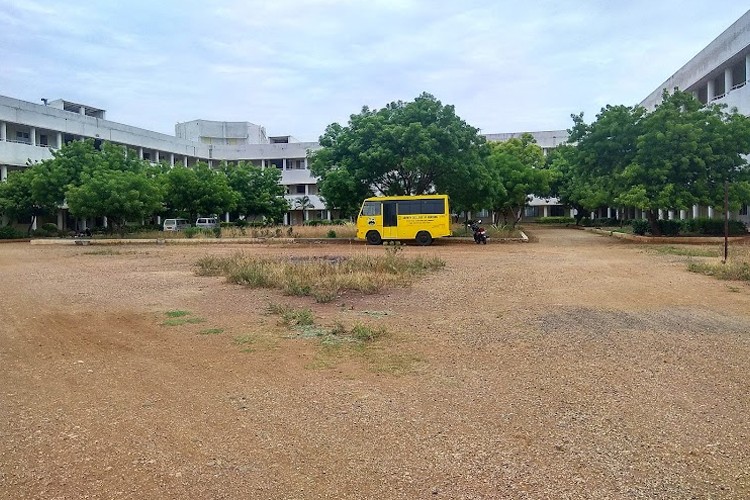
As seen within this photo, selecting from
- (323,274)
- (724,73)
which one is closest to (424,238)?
(323,274)

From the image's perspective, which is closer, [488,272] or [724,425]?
[724,425]

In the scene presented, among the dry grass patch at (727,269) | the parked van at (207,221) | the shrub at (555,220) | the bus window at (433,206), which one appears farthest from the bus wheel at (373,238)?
A: the shrub at (555,220)

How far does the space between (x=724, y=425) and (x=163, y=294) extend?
945cm

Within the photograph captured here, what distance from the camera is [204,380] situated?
543 cm

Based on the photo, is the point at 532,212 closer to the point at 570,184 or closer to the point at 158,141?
the point at 570,184

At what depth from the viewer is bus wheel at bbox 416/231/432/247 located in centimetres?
2783

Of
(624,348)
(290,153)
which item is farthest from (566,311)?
(290,153)

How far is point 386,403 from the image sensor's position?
4758mm

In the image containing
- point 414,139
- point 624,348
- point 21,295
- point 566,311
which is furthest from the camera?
point 414,139

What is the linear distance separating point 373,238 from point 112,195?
15.3 metres

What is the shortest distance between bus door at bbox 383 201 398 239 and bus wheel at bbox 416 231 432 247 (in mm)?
1089

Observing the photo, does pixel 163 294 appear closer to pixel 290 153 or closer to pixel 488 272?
pixel 488 272

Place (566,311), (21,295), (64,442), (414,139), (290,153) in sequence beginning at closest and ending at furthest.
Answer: (64,442) → (566,311) → (21,295) → (414,139) → (290,153)

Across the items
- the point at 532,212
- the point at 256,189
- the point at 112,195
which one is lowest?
the point at 532,212
